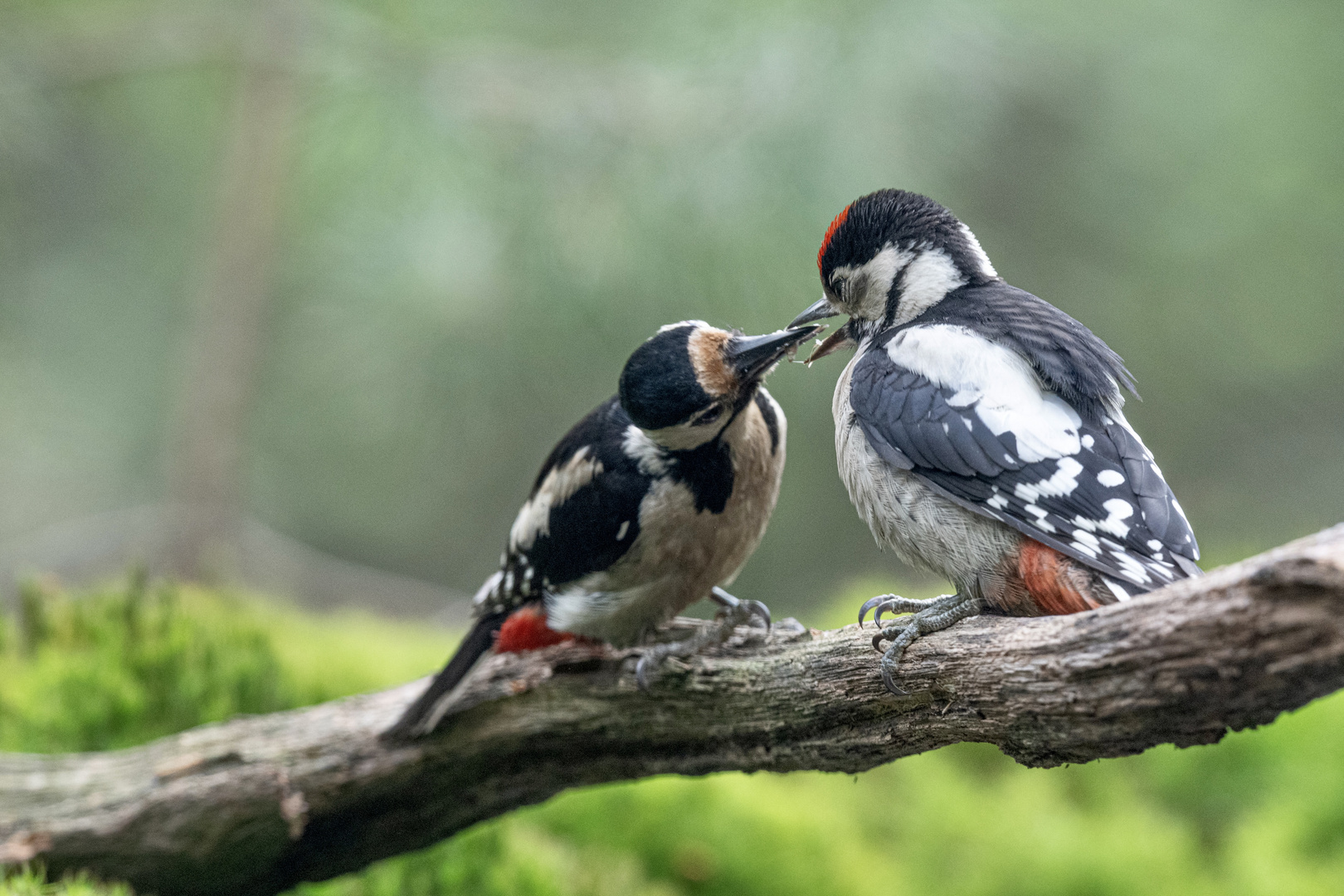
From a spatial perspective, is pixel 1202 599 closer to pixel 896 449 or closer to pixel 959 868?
pixel 896 449

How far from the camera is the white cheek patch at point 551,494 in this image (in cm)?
226

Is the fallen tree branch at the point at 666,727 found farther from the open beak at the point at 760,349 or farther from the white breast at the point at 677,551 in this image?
the open beak at the point at 760,349

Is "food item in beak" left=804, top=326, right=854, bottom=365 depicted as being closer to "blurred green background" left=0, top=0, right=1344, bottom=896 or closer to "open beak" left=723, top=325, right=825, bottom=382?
"open beak" left=723, top=325, right=825, bottom=382

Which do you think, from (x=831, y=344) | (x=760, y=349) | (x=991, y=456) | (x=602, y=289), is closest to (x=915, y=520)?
(x=991, y=456)

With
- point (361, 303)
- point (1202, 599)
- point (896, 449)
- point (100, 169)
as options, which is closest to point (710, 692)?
point (896, 449)

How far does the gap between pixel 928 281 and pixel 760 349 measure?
1.06 feet

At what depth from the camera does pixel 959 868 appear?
11.9ft

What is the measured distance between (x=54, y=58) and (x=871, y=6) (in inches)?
130

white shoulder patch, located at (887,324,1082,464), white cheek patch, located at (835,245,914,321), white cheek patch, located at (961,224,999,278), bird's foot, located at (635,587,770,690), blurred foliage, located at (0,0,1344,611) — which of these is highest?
blurred foliage, located at (0,0,1344,611)

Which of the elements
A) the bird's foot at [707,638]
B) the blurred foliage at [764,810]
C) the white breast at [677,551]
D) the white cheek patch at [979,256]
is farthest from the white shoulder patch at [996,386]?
the blurred foliage at [764,810]

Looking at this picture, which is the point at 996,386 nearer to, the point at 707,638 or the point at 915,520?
the point at 915,520

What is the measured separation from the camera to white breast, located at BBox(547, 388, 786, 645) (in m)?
2.17

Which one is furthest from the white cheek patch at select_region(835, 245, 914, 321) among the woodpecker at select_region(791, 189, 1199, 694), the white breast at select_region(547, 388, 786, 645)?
the white breast at select_region(547, 388, 786, 645)

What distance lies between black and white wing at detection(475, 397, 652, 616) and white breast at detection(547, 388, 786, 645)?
1.2 inches
